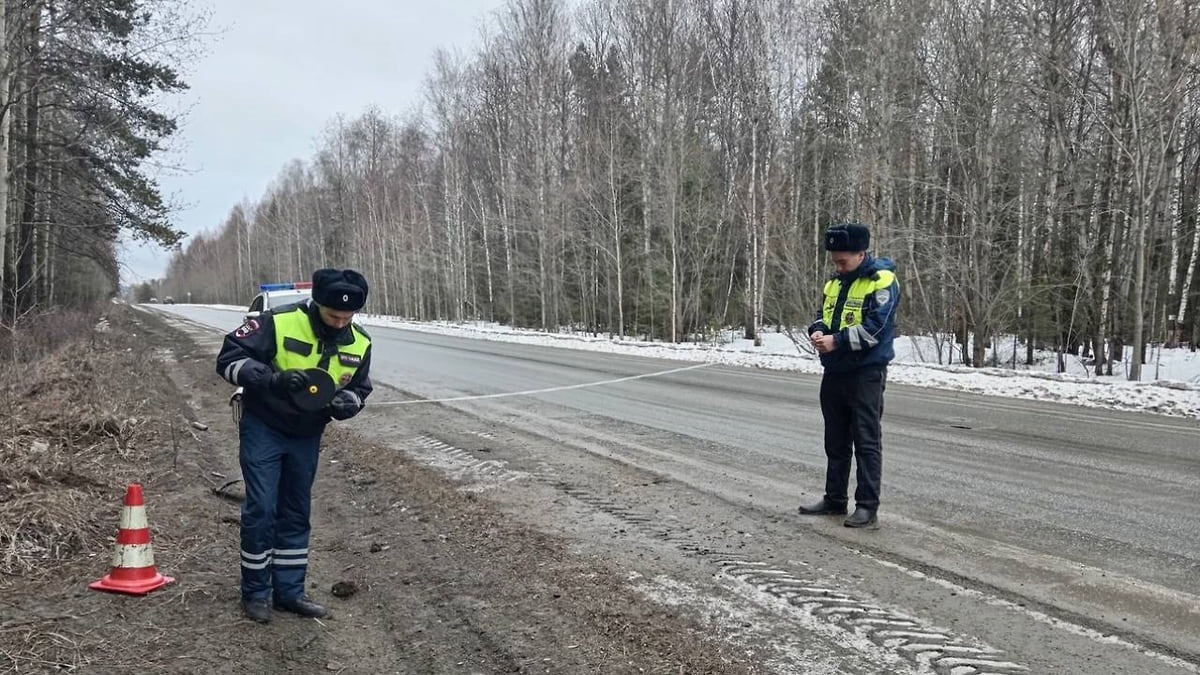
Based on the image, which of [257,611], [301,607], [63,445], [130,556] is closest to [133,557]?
[130,556]

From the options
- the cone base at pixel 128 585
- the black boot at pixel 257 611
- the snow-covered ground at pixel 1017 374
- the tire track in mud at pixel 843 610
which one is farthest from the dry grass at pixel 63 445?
the snow-covered ground at pixel 1017 374

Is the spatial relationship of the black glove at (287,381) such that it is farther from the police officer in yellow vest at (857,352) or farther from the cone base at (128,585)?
the police officer in yellow vest at (857,352)

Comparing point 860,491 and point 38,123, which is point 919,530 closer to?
point 860,491

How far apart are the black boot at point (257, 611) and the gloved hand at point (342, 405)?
97cm

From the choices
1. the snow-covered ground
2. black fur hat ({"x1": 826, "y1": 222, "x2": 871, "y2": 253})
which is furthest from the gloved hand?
the snow-covered ground

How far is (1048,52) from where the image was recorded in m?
17.0

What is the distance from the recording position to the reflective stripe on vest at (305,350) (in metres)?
3.63

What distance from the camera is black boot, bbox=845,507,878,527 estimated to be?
4.93 m

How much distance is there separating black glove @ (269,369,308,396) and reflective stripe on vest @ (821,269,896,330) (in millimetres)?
3412

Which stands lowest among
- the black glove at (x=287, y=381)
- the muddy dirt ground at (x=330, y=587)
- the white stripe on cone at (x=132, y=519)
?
the muddy dirt ground at (x=330, y=587)

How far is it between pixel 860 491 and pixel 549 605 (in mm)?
2439

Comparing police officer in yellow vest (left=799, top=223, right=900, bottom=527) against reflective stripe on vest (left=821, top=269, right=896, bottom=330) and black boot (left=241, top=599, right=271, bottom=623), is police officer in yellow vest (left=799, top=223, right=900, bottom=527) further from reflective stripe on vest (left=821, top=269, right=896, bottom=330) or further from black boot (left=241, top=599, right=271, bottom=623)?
black boot (left=241, top=599, right=271, bottom=623)

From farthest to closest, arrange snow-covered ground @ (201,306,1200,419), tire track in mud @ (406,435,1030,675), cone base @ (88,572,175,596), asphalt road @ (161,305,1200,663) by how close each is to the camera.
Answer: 1. snow-covered ground @ (201,306,1200,419)
2. asphalt road @ (161,305,1200,663)
3. cone base @ (88,572,175,596)
4. tire track in mud @ (406,435,1030,675)

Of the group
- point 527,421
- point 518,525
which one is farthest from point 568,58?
point 518,525
